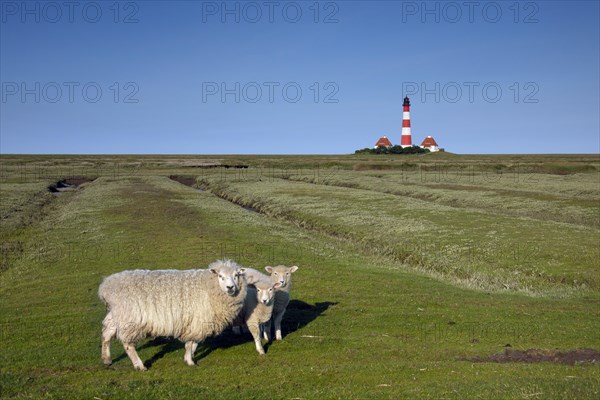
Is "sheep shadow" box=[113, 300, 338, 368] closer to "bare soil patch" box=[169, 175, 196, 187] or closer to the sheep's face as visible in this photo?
the sheep's face

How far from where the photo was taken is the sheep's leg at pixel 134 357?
13756 mm

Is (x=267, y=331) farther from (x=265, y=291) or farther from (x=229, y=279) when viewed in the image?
(x=229, y=279)

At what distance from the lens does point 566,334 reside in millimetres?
17938

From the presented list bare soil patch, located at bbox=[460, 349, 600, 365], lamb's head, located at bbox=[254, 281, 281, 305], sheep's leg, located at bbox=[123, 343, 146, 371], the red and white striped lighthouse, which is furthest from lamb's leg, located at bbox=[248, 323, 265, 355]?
the red and white striped lighthouse

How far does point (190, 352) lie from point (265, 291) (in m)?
2.62

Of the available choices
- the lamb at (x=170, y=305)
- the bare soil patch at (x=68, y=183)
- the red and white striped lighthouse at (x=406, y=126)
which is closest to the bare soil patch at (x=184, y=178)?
the bare soil patch at (x=68, y=183)

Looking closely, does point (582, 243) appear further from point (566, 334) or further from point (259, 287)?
point (259, 287)

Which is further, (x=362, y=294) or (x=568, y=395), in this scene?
(x=362, y=294)

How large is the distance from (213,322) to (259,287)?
5.46ft

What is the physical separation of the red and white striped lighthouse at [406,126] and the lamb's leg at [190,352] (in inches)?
6812

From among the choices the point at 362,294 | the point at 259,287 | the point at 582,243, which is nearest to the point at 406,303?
the point at 362,294

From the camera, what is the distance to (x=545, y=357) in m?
15.8

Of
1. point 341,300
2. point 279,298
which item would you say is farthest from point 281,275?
point 341,300

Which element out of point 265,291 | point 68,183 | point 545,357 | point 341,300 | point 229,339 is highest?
point 68,183
